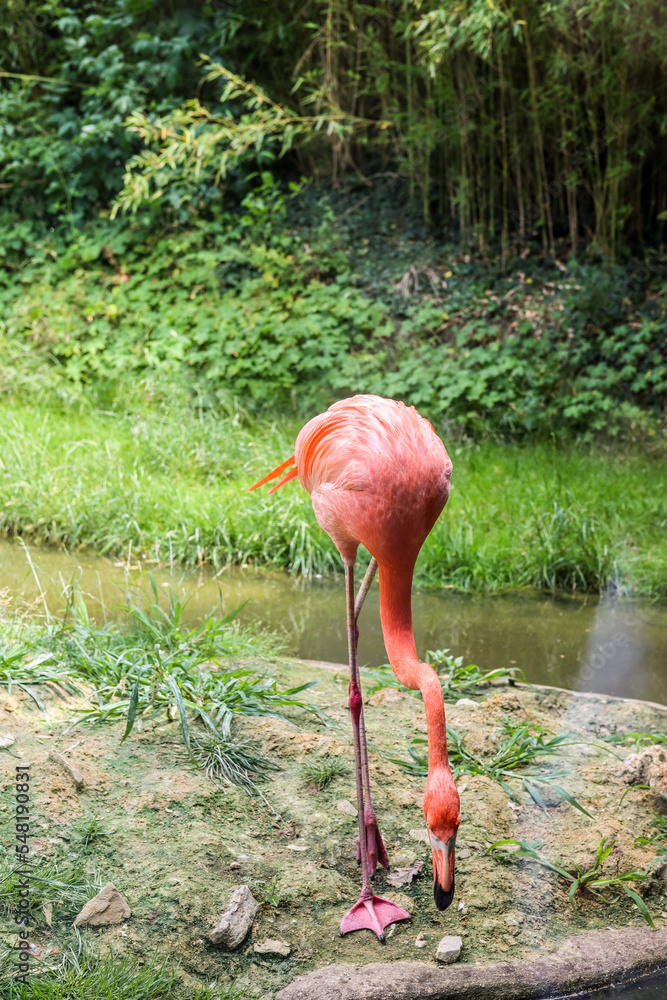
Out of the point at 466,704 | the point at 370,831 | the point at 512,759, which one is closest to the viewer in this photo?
the point at 370,831

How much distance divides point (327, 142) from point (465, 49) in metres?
1.71

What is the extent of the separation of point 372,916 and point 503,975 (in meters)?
0.33

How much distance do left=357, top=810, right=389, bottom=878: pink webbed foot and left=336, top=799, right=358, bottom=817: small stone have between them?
0.59 ft

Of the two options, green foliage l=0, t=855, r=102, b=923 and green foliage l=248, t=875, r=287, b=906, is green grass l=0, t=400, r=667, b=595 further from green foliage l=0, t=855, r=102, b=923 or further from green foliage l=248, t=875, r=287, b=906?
green foliage l=0, t=855, r=102, b=923

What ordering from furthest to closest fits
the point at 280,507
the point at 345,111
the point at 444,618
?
1. the point at 345,111
2. the point at 280,507
3. the point at 444,618

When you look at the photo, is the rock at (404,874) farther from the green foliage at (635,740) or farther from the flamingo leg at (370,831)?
the green foliage at (635,740)

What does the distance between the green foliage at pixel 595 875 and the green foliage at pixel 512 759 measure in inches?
9.4

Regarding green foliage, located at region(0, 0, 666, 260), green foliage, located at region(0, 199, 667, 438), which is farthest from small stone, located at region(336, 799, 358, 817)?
green foliage, located at region(0, 0, 666, 260)

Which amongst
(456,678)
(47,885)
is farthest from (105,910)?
(456,678)

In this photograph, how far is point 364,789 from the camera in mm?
2348

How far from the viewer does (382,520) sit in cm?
220

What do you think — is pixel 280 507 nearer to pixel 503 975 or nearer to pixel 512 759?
pixel 512 759

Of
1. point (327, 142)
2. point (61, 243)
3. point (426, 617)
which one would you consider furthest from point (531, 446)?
point (61, 243)

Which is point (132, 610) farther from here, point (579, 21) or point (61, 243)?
point (61, 243)
